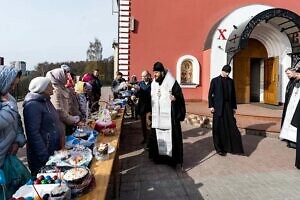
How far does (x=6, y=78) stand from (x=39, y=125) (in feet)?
2.09

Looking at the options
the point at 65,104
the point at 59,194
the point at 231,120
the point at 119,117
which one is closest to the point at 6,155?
the point at 59,194

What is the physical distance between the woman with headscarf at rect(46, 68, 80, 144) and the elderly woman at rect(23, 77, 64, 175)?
2.33ft

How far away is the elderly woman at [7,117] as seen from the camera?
287cm

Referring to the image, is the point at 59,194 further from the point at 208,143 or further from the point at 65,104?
the point at 208,143

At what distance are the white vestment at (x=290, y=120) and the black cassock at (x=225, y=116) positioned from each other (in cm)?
125

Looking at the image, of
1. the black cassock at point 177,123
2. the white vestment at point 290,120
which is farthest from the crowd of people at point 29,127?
the white vestment at point 290,120

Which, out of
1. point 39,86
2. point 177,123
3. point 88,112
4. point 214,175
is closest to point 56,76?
point 39,86

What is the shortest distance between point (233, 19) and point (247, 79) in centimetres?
273

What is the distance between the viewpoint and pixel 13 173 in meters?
2.96

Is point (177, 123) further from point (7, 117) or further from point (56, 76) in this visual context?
point (7, 117)

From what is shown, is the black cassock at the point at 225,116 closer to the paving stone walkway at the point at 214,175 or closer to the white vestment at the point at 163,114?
the paving stone walkway at the point at 214,175

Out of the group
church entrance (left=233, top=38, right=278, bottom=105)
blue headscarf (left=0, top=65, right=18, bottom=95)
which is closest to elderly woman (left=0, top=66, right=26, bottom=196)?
blue headscarf (left=0, top=65, right=18, bottom=95)

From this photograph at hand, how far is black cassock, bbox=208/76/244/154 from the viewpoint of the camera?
6.55 metres

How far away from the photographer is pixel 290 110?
6.97 m
